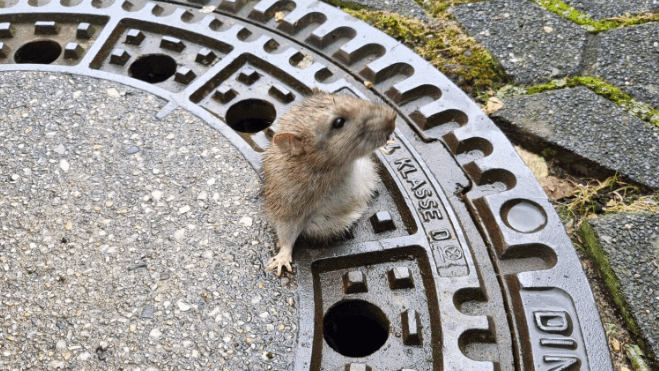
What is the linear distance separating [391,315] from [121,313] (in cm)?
113

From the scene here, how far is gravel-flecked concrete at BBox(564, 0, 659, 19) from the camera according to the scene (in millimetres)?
3416

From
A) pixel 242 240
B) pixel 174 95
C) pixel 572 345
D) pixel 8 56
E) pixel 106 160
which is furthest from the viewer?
pixel 8 56

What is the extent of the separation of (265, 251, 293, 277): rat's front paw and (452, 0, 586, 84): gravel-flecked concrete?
1.76 metres

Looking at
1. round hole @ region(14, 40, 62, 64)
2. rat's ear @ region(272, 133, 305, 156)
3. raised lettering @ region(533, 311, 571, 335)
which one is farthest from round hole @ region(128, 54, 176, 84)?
raised lettering @ region(533, 311, 571, 335)

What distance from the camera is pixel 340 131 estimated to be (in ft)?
7.87

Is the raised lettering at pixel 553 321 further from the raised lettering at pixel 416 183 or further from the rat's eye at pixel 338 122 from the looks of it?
the rat's eye at pixel 338 122

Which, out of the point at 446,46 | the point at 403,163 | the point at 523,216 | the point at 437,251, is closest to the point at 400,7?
the point at 446,46

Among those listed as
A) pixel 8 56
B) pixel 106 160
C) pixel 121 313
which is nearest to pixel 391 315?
pixel 121 313

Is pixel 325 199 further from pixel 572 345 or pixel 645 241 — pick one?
pixel 645 241

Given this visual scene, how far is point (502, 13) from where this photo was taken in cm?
352

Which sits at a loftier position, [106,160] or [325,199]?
[325,199]

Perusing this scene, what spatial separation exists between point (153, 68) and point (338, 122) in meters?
1.59

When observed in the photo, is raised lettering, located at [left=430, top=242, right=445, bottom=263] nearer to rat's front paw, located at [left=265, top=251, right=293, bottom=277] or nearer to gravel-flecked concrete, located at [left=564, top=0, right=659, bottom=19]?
rat's front paw, located at [left=265, top=251, right=293, bottom=277]

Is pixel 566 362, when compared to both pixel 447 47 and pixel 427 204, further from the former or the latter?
pixel 447 47
